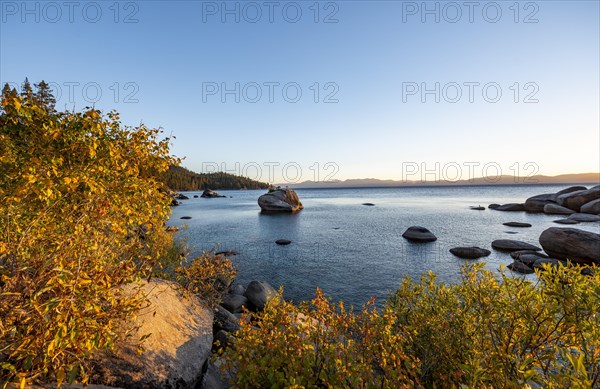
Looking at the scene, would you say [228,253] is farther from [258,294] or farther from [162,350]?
[162,350]

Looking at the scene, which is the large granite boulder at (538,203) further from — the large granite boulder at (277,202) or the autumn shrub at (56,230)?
the autumn shrub at (56,230)

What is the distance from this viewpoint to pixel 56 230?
4.56 m

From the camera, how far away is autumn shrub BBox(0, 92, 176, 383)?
362 cm

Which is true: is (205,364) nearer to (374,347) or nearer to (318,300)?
(318,300)

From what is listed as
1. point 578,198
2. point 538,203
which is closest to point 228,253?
point 578,198

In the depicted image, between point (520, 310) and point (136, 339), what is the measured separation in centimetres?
758

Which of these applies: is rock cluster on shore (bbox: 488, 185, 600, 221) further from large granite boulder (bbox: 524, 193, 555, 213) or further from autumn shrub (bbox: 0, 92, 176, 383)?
autumn shrub (bbox: 0, 92, 176, 383)

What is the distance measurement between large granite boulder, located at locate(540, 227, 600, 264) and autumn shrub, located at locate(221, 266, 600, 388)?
74.8 feet

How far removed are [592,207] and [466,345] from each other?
59577mm

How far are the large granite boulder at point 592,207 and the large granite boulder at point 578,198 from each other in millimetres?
3117

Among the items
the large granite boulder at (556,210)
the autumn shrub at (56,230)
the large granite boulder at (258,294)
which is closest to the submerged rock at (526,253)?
the large granite boulder at (258,294)

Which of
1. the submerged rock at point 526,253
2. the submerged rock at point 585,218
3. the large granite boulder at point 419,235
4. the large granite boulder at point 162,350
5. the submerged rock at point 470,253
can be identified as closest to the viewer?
the large granite boulder at point 162,350

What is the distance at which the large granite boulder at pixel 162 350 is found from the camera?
4996 mm

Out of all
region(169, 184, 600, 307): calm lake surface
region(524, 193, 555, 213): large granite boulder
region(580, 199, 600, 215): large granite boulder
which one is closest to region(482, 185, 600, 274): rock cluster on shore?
region(580, 199, 600, 215): large granite boulder
